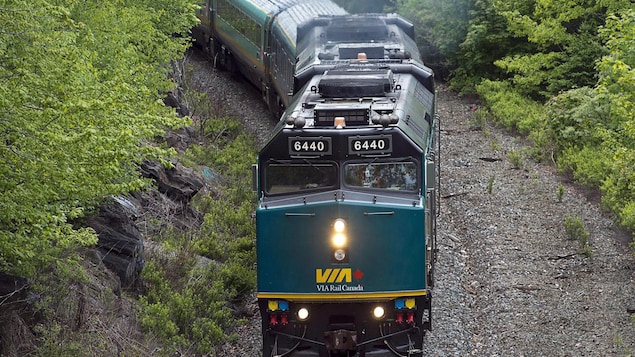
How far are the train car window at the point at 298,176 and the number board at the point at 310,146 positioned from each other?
0.15 meters

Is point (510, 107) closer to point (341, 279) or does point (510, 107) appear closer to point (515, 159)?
point (515, 159)

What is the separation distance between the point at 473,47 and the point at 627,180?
15439 millimetres

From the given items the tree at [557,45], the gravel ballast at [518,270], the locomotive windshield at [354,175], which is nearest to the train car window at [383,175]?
the locomotive windshield at [354,175]

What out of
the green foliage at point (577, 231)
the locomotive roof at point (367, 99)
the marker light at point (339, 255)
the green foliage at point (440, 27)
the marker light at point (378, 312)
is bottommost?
the marker light at point (378, 312)

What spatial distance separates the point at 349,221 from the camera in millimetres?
10641

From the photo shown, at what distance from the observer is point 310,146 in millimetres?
10727

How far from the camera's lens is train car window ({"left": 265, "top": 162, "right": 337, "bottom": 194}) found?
35.4 ft

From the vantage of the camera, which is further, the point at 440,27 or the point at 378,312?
the point at 440,27

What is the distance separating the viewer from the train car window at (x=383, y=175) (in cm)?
1077

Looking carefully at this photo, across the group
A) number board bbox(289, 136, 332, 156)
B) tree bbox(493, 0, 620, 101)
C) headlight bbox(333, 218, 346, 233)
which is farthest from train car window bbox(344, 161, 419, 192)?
tree bbox(493, 0, 620, 101)

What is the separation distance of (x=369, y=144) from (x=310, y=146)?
712 millimetres

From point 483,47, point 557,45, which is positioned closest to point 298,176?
point 557,45

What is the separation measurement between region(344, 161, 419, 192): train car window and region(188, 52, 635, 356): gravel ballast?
9.68 feet

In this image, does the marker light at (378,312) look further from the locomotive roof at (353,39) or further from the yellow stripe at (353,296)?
the locomotive roof at (353,39)
